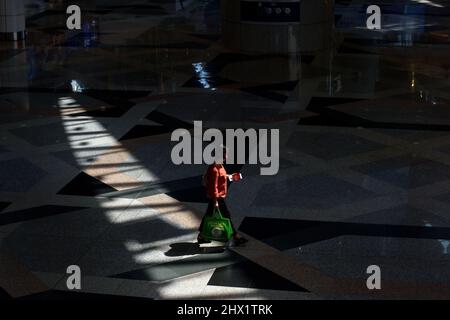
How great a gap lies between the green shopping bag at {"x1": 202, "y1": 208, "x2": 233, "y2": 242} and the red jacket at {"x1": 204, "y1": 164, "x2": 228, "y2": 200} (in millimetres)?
168

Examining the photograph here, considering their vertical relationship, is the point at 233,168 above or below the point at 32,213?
above

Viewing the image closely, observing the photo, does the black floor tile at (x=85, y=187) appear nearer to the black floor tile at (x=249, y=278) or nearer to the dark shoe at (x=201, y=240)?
the dark shoe at (x=201, y=240)

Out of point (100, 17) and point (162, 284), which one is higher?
point (100, 17)

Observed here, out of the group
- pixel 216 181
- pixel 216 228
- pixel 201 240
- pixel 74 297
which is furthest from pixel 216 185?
pixel 74 297

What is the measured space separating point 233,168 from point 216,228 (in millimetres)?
2471

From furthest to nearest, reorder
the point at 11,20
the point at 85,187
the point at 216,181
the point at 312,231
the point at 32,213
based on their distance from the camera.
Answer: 1. the point at 11,20
2. the point at 85,187
3. the point at 32,213
4. the point at 312,231
5. the point at 216,181

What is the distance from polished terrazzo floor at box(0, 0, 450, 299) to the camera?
6918 millimetres

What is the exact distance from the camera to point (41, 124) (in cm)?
1167

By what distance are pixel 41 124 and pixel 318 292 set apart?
6.15 meters

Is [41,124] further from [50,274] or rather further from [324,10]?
[324,10]

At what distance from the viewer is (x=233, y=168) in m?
9.70

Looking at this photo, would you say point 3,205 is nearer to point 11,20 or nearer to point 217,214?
point 217,214

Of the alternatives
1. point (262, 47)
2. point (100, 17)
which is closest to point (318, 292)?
point (262, 47)

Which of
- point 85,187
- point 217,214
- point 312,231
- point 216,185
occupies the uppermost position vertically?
point 216,185
